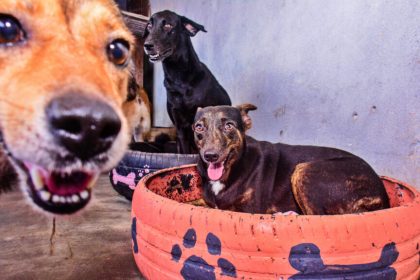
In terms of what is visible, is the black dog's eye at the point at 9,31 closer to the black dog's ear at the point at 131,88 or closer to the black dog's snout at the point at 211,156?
the black dog's ear at the point at 131,88

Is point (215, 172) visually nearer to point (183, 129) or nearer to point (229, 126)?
point (229, 126)

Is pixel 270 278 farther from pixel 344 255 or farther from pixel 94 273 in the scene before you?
pixel 94 273

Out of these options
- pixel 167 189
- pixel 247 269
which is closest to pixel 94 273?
pixel 167 189

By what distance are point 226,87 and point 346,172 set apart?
253 cm

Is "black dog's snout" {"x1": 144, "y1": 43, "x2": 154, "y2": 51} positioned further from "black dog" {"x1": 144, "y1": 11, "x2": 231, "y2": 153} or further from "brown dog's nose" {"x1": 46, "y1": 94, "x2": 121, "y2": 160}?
"brown dog's nose" {"x1": 46, "y1": 94, "x2": 121, "y2": 160}

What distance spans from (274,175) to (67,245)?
1343 millimetres

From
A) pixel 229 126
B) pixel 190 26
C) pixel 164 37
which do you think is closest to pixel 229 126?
pixel 229 126

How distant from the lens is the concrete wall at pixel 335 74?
2.06 meters

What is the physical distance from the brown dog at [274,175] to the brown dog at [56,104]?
1058 millimetres

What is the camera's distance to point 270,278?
1107 mm

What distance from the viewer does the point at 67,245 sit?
82.6 inches

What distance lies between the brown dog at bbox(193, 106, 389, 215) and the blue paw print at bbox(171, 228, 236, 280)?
2.64ft

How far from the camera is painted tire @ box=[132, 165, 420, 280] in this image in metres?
1.11

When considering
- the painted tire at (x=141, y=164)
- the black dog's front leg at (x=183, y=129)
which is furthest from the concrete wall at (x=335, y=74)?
the painted tire at (x=141, y=164)
